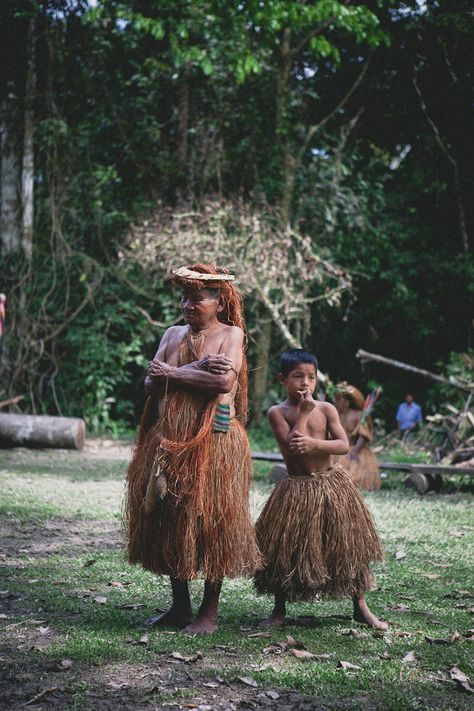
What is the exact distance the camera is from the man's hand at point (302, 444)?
3941mm

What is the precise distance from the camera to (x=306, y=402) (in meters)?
4.01

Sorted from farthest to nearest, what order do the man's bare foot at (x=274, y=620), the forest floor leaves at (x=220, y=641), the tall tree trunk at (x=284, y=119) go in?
1. the tall tree trunk at (x=284, y=119)
2. the man's bare foot at (x=274, y=620)
3. the forest floor leaves at (x=220, y=641)

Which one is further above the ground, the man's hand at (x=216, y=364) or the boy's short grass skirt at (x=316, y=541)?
the man's hand at (x=216, y=364)

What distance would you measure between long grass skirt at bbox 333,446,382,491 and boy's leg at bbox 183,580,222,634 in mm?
5245

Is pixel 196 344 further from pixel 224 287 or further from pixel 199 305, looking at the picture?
pixel 224 287

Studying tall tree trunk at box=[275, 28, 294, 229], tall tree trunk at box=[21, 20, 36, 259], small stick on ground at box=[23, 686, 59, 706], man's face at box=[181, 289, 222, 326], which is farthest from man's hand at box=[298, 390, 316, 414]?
tall tree trunk at box=[275, 28, 294, 229]

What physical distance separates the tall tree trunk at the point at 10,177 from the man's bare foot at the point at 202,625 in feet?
38.0

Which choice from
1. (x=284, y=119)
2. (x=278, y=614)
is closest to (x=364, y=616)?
(x=278, y=614)

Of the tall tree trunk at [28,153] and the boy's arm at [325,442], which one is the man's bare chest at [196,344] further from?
the tall tree trunk at [28,153]

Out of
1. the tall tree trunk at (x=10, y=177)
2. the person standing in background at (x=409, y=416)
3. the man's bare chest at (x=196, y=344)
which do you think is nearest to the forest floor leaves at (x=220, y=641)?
the man's bare chest at (x=196, y=344)

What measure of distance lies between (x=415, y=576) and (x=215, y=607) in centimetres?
178

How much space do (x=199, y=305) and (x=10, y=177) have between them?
11.5 meters

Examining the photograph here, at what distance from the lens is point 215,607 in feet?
12.5

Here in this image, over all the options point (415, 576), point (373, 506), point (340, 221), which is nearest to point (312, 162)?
point (340, 221)
